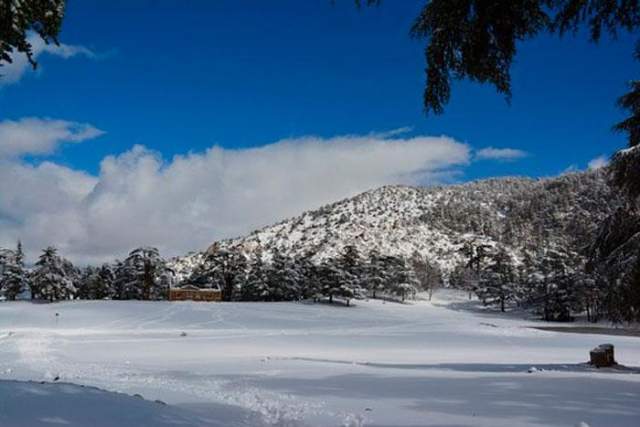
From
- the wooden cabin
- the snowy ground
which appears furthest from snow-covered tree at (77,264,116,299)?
the snowy ground

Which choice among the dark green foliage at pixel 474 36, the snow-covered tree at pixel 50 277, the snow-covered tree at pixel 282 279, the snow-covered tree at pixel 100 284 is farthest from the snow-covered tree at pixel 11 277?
the dark green foliage at pixel 474 36

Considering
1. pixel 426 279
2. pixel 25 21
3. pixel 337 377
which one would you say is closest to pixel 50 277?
pixel 337 377

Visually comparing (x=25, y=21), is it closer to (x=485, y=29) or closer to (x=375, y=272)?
(x=485, y=29)

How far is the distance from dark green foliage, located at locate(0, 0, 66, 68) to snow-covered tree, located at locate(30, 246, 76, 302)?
236 ft

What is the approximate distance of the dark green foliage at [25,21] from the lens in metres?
6.03

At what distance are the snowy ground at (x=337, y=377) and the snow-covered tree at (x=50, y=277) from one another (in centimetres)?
2986

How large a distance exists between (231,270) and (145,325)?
111 ft

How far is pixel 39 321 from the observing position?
→ 52.6 m

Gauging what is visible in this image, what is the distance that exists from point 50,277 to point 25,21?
73011 millimetres

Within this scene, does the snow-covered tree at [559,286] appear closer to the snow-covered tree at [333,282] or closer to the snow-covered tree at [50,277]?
the snow-covered tree at [333,282]

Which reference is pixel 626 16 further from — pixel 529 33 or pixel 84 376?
pixel 84 376

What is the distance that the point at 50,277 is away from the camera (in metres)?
71.9

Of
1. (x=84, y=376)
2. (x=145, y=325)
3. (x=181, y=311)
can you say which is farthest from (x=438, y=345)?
(x=181, y=311)

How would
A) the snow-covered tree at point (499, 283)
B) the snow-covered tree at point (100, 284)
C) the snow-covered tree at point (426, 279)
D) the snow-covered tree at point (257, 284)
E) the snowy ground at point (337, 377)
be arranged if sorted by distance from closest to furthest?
the snowy ground at point (337, 377) < the snow-covered tree at point (499, 283) < the snow-covered tree at point (257, 284) < the snow-covered tree at point (100, 284) < the snow-covered tree at point (426, 279)
